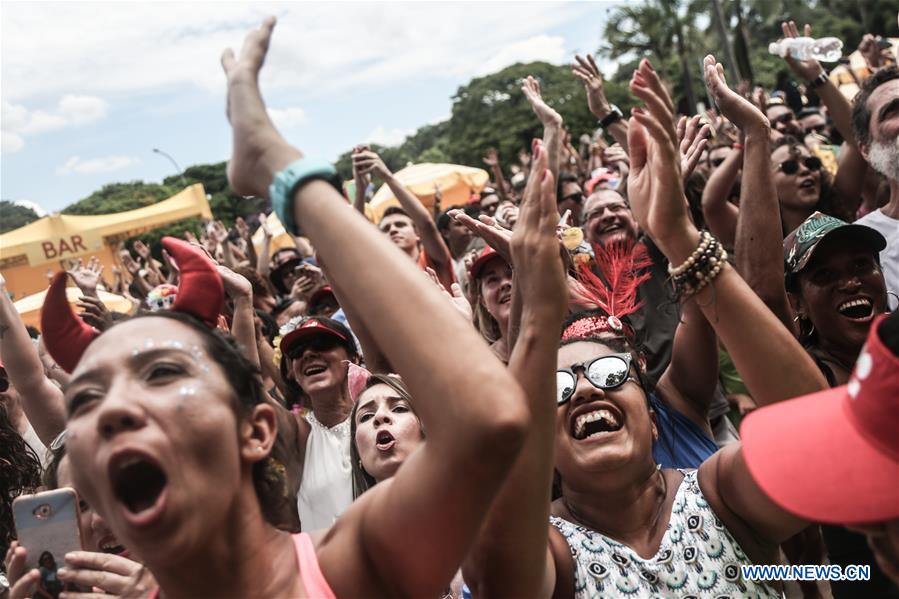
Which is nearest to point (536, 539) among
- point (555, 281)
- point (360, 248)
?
point (555, 281)

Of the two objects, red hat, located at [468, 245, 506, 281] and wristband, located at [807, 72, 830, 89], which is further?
wristband, located at [807, 72, 830, 89]

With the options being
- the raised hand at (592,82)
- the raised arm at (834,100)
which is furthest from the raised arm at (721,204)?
the raised arm at (834,100)

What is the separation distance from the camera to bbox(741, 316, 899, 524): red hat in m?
1.29

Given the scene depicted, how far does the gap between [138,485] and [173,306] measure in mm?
427

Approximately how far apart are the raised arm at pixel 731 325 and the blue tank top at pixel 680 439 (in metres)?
0.58

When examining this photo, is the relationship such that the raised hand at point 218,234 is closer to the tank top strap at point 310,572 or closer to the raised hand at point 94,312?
the raised hand at point 94,312

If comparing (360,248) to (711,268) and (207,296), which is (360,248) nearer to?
(207,296)

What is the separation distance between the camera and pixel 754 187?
2.56m

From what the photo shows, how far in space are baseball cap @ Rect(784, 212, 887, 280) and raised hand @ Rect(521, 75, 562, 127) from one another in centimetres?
116

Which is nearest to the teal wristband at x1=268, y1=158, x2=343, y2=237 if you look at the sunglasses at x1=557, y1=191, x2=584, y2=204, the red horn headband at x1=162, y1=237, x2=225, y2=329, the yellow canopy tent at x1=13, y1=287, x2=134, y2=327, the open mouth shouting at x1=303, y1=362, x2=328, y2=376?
the red horn headband at x1=162, y1=237, x2=225, y2=329

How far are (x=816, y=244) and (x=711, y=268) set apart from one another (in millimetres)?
1216

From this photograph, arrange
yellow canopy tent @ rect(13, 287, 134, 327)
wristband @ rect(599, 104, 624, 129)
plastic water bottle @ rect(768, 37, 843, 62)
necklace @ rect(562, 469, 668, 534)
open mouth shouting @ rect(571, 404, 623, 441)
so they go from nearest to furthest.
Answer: necklace @ rect(562, 469, 668, 534) < open mouth shouting @ rect(571, 404, 623, 441) < wristband @ rect(599, 104, 624, 129) < plastic water bottle @ rect(768, 37, 843, 62) < yellow canopy tent @ rect(13, 287, 134, 327)

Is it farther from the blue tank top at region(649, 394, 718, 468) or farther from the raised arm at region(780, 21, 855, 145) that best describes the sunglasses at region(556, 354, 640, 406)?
the raised arm at region(780, 21, 855, 145)

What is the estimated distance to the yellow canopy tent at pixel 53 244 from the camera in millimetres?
13695
